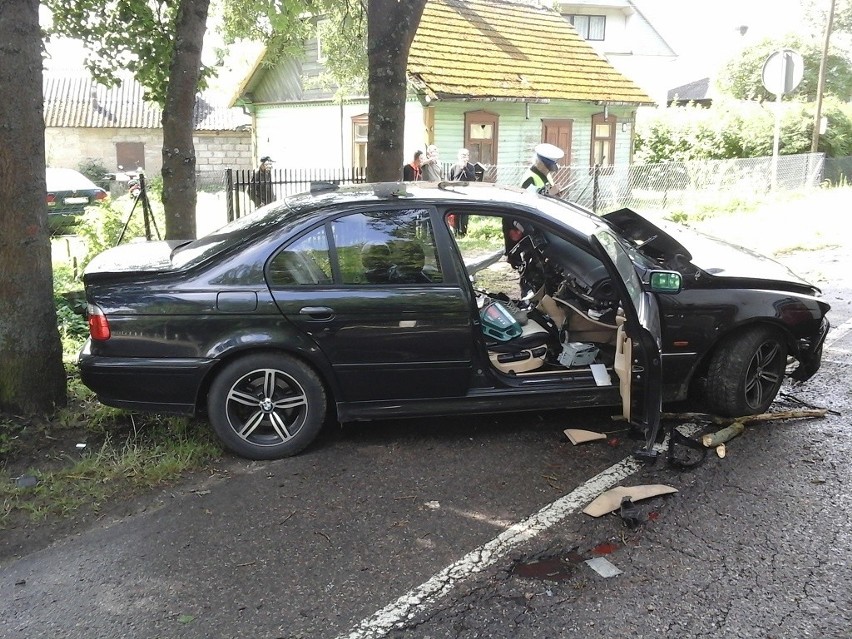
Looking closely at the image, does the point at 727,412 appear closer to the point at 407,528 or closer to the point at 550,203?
the point at 550,203

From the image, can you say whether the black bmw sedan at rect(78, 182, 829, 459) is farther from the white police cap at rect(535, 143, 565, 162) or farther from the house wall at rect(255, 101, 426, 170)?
the house wall at rect(255, 101, 426, 170)

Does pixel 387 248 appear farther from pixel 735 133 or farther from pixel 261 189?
pixel 735 133

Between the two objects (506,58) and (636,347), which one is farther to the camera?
A: (506,58)

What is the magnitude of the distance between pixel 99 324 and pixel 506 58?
54.4 feet

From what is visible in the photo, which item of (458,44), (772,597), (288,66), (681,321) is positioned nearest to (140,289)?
(681,321)

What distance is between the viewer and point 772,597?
10.3 feet

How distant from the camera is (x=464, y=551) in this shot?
11.5 ft

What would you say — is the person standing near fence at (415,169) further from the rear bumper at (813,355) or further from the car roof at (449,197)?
the rear bumper at (813,355)

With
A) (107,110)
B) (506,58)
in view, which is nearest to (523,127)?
(506,58)

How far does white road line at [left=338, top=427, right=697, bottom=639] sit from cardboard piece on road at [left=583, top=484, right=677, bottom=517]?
75 millimetres

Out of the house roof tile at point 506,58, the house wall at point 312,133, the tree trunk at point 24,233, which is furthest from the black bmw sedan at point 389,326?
the house wall at point 312,133

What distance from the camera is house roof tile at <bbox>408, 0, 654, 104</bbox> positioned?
17.2 m

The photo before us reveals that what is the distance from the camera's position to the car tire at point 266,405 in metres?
4.34

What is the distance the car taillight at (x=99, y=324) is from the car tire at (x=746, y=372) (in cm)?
374
